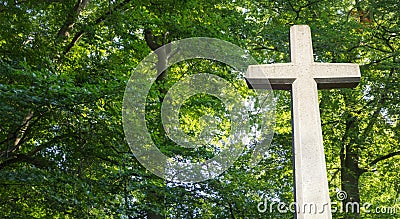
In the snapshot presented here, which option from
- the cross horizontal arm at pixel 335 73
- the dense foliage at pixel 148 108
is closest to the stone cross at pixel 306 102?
the cross horizontal arm at pixel 335 73

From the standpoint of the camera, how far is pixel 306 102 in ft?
11.7

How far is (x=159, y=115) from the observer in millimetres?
8422

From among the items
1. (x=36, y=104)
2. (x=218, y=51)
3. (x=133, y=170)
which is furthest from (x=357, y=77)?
(x=218, y=51)

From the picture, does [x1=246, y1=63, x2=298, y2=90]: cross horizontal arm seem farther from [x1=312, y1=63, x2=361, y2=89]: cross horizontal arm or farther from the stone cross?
[x1=312, y1=63, x2=361, y2=89]: cross horizontal arm

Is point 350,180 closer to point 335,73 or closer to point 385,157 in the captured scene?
point 385,157

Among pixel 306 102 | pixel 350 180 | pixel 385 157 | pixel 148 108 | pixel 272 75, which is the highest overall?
pixel 385 157

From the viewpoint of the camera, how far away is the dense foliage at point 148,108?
627 cm

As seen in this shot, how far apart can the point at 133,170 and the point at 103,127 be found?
3.10 feet

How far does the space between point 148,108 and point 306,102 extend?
460 centimetres

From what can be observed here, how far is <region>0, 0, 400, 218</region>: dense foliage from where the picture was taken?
627 cm

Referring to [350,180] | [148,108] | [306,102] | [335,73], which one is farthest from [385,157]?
[306,102]

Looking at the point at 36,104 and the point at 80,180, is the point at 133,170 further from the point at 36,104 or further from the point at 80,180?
the point at 36,104

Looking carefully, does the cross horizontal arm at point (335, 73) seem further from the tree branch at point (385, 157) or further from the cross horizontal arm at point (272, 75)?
the tree branch at point (385, 157)

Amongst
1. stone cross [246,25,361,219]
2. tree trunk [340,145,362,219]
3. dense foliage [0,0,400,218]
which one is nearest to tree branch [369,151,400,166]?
dense foliage [0,0,400,218]
